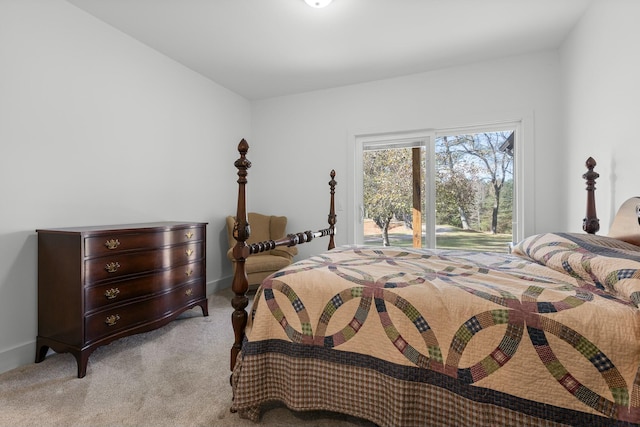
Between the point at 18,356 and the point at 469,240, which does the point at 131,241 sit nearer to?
the point at 18,356

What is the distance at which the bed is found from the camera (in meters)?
1.02

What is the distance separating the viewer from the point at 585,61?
259 cm

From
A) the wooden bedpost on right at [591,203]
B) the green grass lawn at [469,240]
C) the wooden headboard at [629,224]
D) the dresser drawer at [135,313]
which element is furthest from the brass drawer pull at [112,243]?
the wooden bedpost on right at [591,203]

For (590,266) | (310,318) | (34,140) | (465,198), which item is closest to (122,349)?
(34,140)

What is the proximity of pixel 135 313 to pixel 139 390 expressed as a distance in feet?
2.25

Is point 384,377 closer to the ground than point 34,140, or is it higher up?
closer to the ground

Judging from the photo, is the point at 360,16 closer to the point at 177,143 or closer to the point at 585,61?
the point at 585,61

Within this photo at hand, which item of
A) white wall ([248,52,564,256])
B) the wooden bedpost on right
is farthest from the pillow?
white wall ([248,52,564,256])

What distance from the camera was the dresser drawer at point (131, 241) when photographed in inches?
82.1

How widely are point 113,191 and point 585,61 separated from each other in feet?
13.7

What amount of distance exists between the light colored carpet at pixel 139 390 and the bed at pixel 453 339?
9.0 inches

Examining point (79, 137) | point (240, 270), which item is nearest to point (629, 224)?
point (240, 270)

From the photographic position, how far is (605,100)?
2.30m

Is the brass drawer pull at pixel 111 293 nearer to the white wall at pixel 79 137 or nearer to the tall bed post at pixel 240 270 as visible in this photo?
the white wall at pixel 79 137
